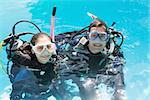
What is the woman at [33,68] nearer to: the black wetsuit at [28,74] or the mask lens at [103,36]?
the black wetsuit at [28,74]

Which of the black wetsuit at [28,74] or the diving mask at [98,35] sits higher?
the diving mask at [98,35]

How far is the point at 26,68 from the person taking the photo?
4.89 metres

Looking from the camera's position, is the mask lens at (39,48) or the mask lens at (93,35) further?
the mask lens at (93,35)

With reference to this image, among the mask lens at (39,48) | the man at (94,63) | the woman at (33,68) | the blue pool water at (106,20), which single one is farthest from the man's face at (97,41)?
the blue pool water at (106,20)

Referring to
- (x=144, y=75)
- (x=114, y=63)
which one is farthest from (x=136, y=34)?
(x=114, y=63)

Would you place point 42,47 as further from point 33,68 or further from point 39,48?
point 33,68

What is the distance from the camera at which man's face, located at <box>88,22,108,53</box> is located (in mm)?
4977

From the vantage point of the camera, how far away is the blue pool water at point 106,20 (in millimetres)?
6578

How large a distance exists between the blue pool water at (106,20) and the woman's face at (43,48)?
58.4 inches

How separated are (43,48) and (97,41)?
Answer: 25.4 inches

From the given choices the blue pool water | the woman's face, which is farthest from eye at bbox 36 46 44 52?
the blue pool water

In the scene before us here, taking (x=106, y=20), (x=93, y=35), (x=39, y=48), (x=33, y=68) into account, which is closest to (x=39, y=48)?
(x=39, y=48)

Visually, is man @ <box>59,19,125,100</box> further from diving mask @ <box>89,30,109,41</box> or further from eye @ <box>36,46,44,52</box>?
eye @ <box>36,46,44,52</box>

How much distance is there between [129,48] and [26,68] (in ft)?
8.92
